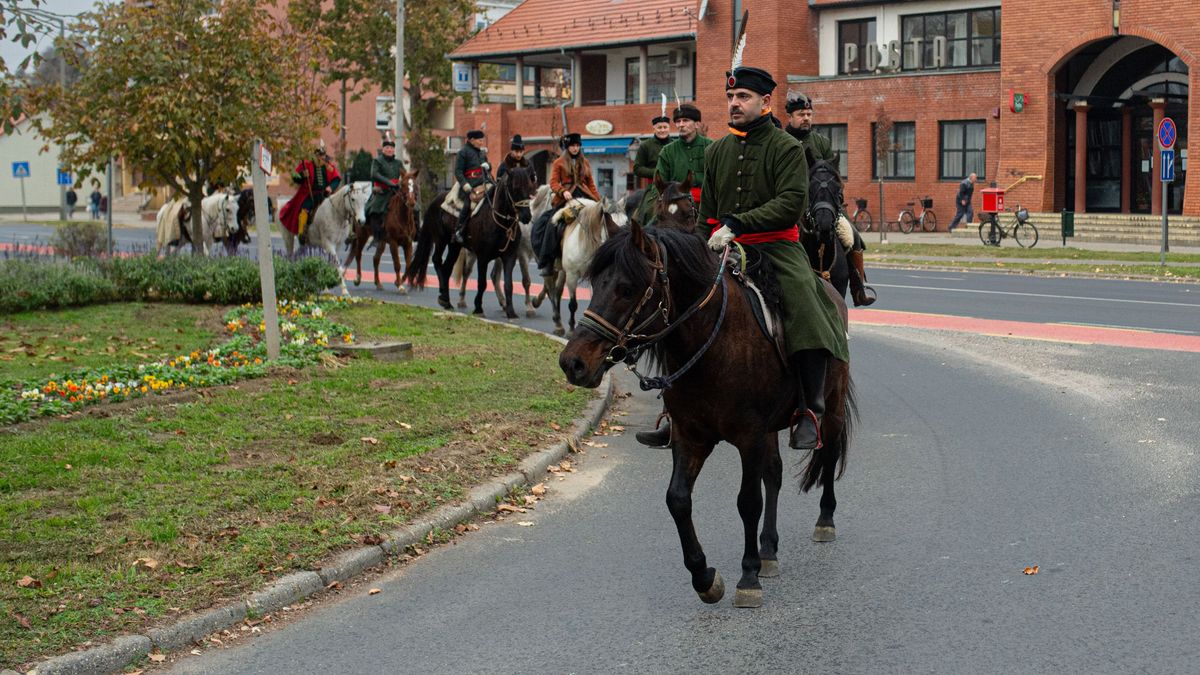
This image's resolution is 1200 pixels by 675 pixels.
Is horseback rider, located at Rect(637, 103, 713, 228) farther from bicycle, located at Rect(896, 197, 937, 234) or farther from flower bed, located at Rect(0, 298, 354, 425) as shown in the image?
bicycle, located at Rect(896, 197, 937, 234)

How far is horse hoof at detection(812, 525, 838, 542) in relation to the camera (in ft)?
27.1

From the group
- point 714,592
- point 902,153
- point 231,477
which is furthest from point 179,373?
point 902,153

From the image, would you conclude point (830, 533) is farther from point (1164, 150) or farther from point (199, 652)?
point (1164, 150)

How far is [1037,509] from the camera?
8.83 m

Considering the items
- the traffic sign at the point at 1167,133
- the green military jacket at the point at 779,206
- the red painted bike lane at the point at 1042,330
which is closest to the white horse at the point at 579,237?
the red painted bike lane at the point at 1042,330

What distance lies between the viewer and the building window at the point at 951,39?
48.6m

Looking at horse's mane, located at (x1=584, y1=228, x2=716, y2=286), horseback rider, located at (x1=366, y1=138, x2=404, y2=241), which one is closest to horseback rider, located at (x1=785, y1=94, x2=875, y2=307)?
horse's mane, located at (x1=584, y1=228, x2=716, y2=286)

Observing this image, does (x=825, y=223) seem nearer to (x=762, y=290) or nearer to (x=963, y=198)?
(x=762, y=290)

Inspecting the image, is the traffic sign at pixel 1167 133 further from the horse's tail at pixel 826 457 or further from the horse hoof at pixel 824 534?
the horse hoof at pixel 824 534

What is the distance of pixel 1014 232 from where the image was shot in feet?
128

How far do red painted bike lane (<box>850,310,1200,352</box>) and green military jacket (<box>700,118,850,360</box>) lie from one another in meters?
10.1

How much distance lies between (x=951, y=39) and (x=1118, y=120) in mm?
6328

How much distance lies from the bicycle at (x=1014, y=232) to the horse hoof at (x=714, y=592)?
32844 mm

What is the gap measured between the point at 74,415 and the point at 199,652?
5.57m
